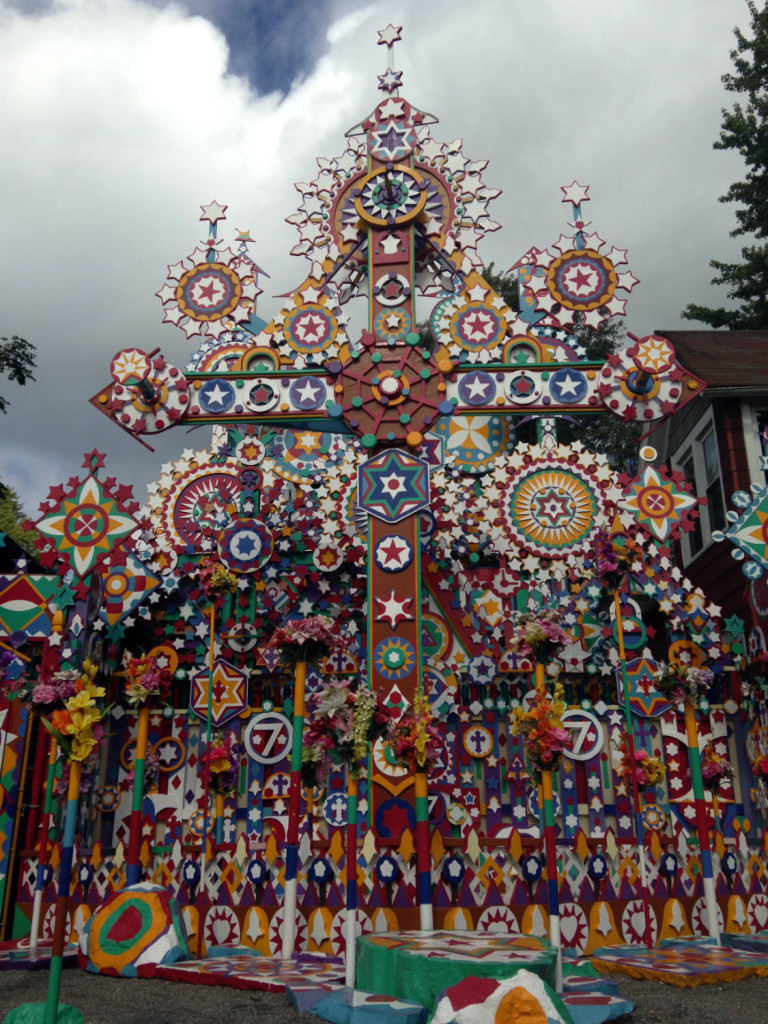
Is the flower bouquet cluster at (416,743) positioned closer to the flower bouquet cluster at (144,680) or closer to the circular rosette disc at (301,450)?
the flower bouquet cluster at (144,680)

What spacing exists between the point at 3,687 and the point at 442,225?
8108 millimetres

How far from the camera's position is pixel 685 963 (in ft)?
25.5

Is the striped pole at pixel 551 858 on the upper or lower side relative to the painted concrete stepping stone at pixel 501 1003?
upper

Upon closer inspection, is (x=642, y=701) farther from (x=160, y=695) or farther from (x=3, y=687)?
(x=3, y=687)

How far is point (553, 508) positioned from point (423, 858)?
5315 millimetres

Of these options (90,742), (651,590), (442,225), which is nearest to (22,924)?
(90,742)

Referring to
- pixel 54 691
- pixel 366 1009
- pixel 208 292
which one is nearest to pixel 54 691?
pixel 54 691

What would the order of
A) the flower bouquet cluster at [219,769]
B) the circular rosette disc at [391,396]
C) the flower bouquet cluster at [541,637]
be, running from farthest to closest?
the circular rosette disc at [391,396] → the flower bouquet cluster at [219,769] → the flower bouquet cluster at [541,637]

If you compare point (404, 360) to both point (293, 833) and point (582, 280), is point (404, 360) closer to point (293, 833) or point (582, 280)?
point (582, 280)

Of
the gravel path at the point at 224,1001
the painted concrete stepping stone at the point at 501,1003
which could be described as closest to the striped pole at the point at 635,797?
the gravel path at the point at 224,1001

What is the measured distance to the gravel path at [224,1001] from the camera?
620 cm

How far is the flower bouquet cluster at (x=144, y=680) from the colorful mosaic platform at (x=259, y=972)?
8.89 feet

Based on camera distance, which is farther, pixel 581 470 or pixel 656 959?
pixel 581 470

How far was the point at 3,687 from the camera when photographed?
33.7ft
